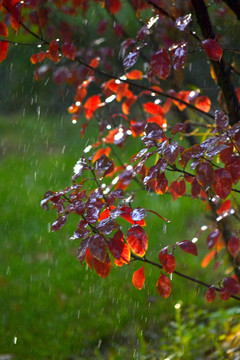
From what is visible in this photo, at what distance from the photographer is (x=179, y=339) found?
8.01 ft

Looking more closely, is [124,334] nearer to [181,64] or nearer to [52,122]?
[181,64]

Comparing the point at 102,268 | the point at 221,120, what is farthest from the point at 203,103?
the point at 102,268

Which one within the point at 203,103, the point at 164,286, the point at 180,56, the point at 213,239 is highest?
the point at 203,103

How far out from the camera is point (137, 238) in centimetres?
139

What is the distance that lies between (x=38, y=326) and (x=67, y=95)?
5.09 metres

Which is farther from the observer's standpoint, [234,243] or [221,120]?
[234,243]

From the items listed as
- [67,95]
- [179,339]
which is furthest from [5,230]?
[67,95]

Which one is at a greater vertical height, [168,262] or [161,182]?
[161,182]

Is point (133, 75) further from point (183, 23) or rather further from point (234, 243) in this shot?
point (234, 243)

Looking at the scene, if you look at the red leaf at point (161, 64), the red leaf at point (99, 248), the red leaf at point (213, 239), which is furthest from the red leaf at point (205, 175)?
the red leaf at point (213, 239)

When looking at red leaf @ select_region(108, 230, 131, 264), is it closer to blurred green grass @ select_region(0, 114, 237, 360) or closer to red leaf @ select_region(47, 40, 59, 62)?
red leaf @ select_region(47, 40, 59, 62)

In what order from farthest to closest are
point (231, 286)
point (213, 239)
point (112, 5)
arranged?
1. point (112, 5)
2. point (213, 239)
3. point (231, 286)

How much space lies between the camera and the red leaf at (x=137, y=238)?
1.39 meters

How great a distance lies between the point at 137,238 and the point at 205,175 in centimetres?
28
